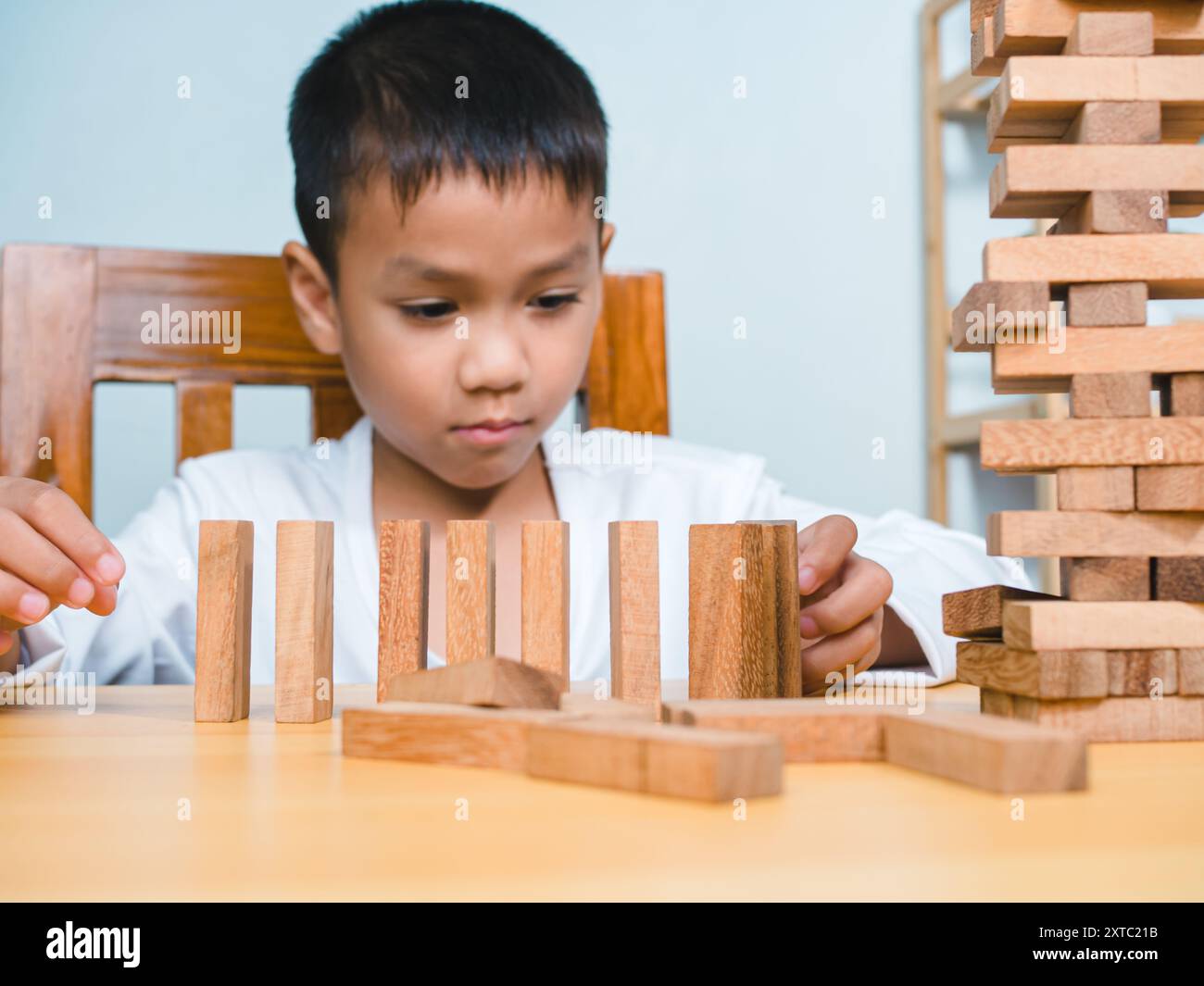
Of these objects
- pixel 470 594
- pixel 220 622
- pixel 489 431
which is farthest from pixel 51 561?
pixel 489 431

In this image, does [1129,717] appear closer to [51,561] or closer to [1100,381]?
[1100,381]

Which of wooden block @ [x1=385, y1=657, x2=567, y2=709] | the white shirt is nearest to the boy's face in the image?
the white shirt

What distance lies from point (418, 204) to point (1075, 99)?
2.07 ft

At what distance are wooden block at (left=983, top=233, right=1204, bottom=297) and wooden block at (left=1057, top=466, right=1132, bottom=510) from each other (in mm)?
90

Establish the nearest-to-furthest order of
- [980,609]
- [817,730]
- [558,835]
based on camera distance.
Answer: [558,835] → [817,730] → [980,609]

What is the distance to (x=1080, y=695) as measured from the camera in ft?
1.58

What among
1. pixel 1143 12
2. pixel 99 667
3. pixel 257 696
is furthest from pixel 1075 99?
pixel 99 667

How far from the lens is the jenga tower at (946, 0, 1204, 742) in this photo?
1.60 feet

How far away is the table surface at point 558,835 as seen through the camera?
26 cm

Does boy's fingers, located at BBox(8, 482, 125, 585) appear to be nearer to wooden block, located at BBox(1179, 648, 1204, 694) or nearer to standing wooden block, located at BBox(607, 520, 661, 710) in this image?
standing wooden block, located at BBox(607, 520, 661, 710)

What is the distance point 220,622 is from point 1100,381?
0.46m

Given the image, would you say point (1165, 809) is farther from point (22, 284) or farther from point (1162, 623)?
point (22, 284)

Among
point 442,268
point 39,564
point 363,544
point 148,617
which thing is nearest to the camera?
point 39,564

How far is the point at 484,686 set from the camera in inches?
18.4
